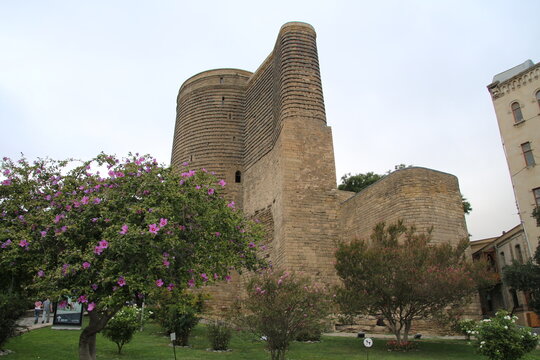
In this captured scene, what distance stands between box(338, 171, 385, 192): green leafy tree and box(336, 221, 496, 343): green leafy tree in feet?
72.0

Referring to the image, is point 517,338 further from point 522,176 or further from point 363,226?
point 522,176

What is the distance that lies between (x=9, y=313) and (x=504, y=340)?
9.95 meters

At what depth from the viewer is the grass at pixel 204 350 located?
10.7 metres

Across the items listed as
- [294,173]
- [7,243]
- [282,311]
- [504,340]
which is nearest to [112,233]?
[7,243]

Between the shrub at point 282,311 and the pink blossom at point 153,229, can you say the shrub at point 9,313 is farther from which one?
the shrub at point 282,311

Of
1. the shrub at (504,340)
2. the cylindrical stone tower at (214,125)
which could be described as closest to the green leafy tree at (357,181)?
the cylindrical stone tower at (214,125)

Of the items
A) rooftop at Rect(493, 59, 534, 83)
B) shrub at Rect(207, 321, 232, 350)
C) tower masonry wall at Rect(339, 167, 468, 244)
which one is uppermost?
rooftop at Rect(493, 59, 534, 83)

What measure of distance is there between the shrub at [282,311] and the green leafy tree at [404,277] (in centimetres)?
322

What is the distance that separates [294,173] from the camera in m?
20.2

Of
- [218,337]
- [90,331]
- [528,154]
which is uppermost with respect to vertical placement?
[528,154]

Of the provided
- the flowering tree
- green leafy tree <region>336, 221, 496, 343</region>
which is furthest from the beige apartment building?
the flowering tree

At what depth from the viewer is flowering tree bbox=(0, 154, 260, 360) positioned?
296 inches

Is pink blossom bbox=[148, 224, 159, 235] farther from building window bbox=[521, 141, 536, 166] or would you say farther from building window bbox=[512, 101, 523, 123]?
building window bbox=[512, 101, 523, 123]

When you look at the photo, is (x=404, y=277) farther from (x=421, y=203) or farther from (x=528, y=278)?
(x=528, y=278)
